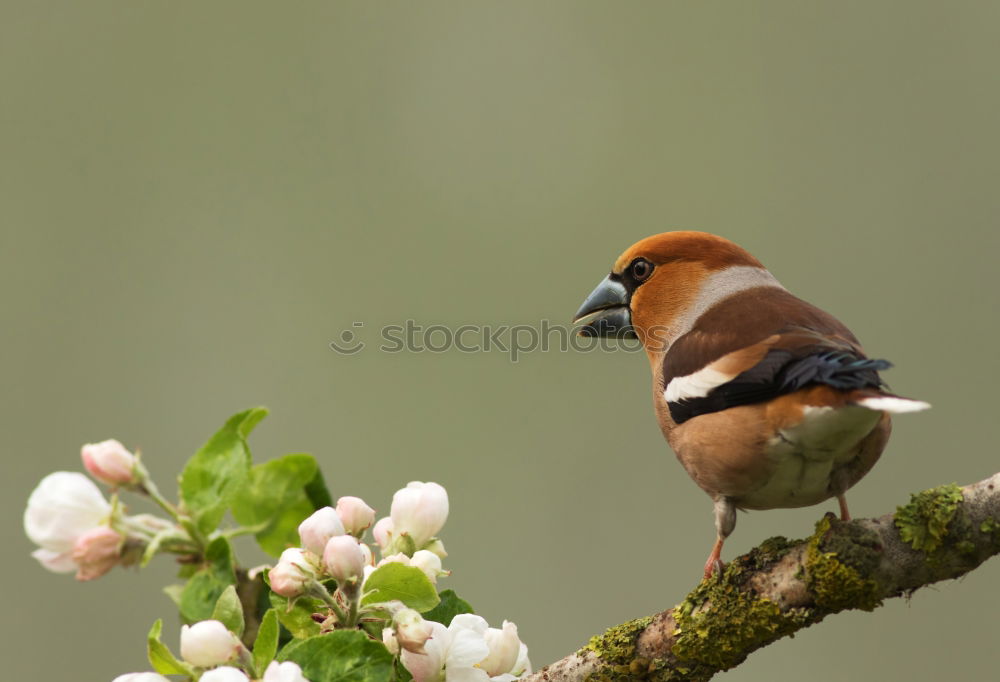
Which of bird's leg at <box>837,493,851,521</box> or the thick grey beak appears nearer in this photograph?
bird's leg at <box>837,493,851,521</box>

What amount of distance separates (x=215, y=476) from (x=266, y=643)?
0.85 ft

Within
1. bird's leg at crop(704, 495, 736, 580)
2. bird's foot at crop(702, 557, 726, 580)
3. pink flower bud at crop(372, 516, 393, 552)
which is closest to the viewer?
pink flower bud at crop(372, 516, 393, 552)

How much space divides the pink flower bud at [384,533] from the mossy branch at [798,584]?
292mm

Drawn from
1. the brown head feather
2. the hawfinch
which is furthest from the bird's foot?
the brown head feather

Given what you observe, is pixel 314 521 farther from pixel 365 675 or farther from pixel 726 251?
pixel 726 251

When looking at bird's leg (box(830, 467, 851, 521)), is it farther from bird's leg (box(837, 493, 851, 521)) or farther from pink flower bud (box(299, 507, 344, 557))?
pink flower bud (box(299, 507, 344, 557))

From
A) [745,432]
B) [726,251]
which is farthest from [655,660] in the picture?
[726,251]

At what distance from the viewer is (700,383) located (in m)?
1.77

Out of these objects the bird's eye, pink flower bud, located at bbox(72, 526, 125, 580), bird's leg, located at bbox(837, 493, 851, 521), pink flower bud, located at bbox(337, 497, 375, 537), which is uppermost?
the bird's eye

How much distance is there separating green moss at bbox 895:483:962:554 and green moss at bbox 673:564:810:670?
A: 0.58 feet

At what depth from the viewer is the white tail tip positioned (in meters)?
1.26

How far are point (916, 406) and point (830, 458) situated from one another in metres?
0.29

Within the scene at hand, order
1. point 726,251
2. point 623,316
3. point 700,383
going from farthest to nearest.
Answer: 1. point 623,316
2. point 726,251
3. point 700,383

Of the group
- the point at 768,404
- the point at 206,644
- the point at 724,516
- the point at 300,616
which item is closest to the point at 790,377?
the point at 768,404
